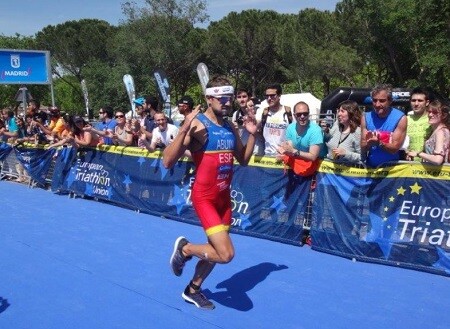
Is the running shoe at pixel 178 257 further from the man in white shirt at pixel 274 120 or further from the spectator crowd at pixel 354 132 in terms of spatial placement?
the man in white shirt at pixel 274 120

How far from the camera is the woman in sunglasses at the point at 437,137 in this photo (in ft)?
18.1

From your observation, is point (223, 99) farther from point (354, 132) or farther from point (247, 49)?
point (247, 49)

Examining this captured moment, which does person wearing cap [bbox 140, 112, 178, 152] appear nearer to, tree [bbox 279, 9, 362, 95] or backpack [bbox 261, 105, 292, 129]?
backpack [bbox 261, 105, 292, 129]

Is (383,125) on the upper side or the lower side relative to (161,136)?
upper

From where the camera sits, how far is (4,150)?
1363cm

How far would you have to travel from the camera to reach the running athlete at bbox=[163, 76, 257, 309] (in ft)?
14.4

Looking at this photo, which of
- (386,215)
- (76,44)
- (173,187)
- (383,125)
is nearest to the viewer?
(383,125)

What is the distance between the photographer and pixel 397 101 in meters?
14.4

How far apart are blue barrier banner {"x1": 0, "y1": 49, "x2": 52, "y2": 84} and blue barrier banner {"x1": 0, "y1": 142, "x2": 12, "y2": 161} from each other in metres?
5.25

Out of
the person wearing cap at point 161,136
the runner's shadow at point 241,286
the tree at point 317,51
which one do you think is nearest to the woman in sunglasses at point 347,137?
the runner's shadow at point 241,286

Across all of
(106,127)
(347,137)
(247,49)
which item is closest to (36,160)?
(106,127)

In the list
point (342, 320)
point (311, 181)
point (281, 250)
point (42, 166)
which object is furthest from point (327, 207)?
point (42, 166)

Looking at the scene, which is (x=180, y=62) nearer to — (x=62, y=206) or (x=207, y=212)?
(x=62, y=206)

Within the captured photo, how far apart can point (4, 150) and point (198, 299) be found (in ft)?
35.7
